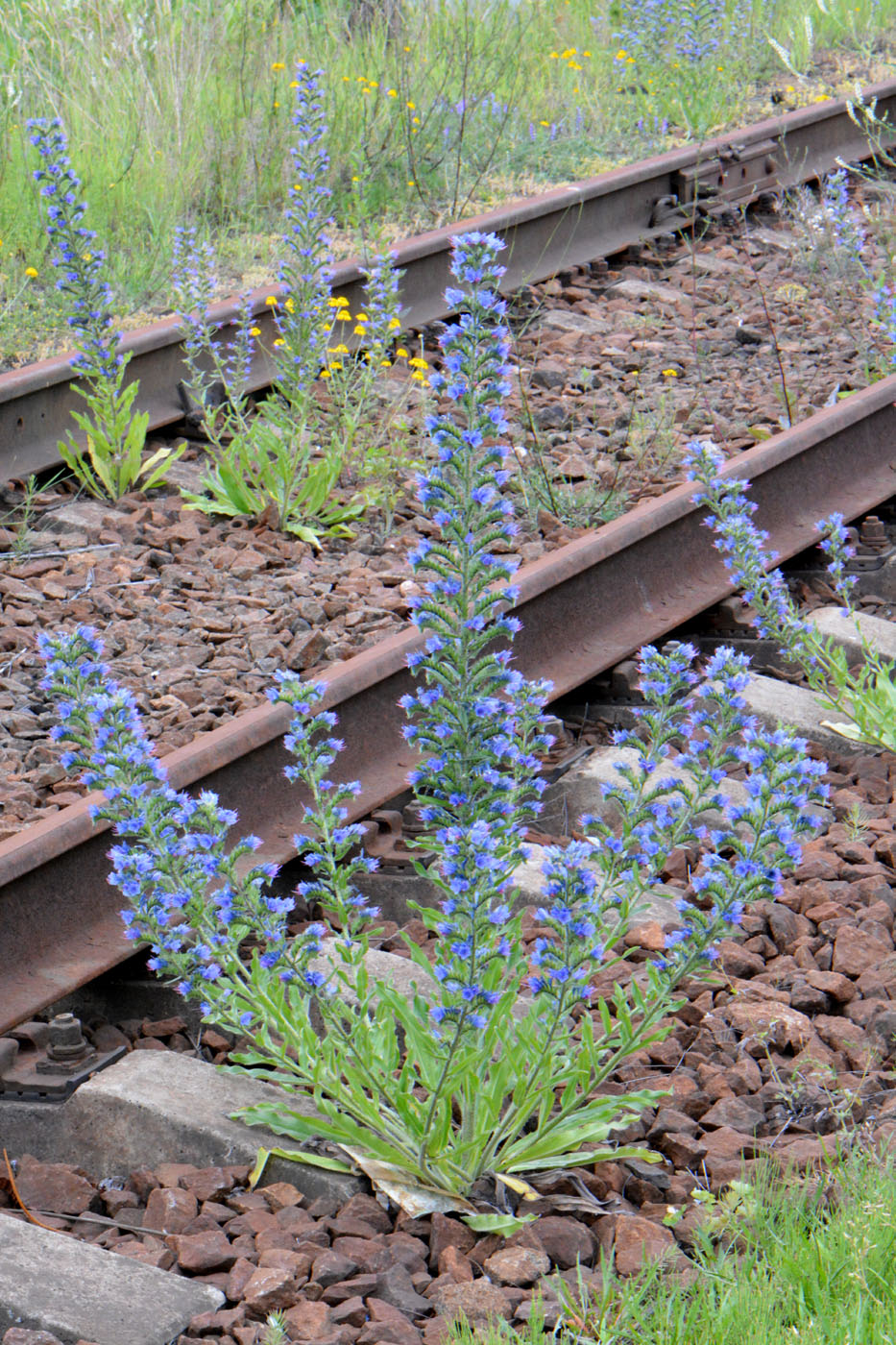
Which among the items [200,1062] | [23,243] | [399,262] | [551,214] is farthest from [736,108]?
[200,1062]

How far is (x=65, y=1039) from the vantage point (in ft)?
9.21

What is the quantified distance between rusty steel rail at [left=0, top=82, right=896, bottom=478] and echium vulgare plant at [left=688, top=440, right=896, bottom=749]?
212 centimetres

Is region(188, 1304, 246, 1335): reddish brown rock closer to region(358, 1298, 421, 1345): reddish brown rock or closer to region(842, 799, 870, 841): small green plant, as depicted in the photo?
region(358, 1298, 421, 1345): reddish brown rock

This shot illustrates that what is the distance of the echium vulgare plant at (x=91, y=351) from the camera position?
4922 millimetres

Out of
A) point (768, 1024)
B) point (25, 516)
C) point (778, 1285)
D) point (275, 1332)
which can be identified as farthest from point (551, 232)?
point (275, 1332)

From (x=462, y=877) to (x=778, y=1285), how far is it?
2.39 feet

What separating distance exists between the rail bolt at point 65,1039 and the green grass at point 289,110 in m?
3.54

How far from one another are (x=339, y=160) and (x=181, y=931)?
6.29 m

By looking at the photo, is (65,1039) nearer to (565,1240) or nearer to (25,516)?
(565,1240)

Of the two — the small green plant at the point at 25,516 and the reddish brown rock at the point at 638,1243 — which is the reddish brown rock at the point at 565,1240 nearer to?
the reddish brown rock at the point at 638,1243

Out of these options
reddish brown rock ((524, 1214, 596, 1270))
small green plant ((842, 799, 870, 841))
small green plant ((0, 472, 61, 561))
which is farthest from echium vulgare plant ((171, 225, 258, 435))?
reddish brown rock ((524, 1214, 596, 1270))

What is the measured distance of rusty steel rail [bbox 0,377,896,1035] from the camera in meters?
2.95

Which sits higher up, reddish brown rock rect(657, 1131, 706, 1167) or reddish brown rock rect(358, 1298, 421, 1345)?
reddish brown rock rect(358, 1298, 421, 1345)

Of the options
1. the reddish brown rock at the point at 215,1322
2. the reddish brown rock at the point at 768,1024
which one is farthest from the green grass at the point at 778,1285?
the reddish brown rock at the point at 768,1024
